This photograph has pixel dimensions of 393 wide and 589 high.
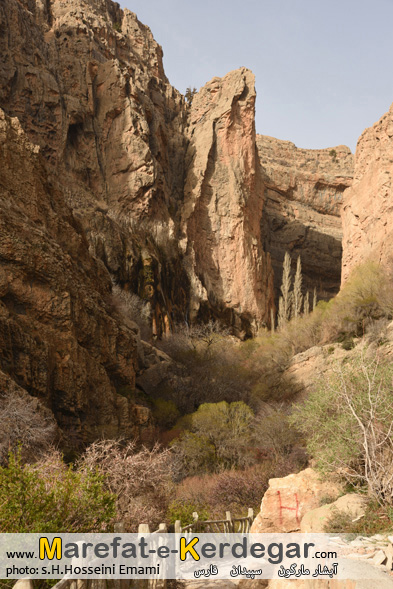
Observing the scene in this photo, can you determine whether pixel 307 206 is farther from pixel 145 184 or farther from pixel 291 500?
pixel 291 500

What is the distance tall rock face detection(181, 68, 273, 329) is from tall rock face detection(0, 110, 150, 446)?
2402 centimetres

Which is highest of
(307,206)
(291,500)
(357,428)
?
Answer: (307,206)

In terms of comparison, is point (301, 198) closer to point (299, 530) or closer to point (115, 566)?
point (299, 530)

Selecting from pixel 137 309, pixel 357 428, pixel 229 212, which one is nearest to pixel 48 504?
pixel 357 428

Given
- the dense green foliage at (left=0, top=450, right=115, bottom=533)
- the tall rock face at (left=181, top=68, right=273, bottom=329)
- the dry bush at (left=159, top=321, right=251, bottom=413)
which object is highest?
the tall rock face at (left=181, top=68, right=273, bottom=329)

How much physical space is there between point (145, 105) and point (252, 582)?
40887 millimetres

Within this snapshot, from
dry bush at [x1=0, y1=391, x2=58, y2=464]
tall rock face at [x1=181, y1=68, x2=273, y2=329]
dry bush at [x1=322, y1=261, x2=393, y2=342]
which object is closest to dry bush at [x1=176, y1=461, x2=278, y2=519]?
dry bush at [x1=0, y1=391, x2=58, y2=464]

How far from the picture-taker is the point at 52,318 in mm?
13219

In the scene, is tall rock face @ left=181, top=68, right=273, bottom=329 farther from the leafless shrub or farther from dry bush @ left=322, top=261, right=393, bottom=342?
dry bush @ left=322, top=261, right=393, bottom=342

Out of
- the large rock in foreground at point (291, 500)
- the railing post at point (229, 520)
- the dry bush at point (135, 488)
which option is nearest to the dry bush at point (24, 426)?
the dry bush at point (135, 488)

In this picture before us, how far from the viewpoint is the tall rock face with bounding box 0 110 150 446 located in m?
12.2

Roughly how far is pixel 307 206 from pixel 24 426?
54.3m

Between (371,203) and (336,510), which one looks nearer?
(336,510)

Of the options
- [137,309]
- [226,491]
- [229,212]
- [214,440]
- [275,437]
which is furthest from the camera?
[229,212]
